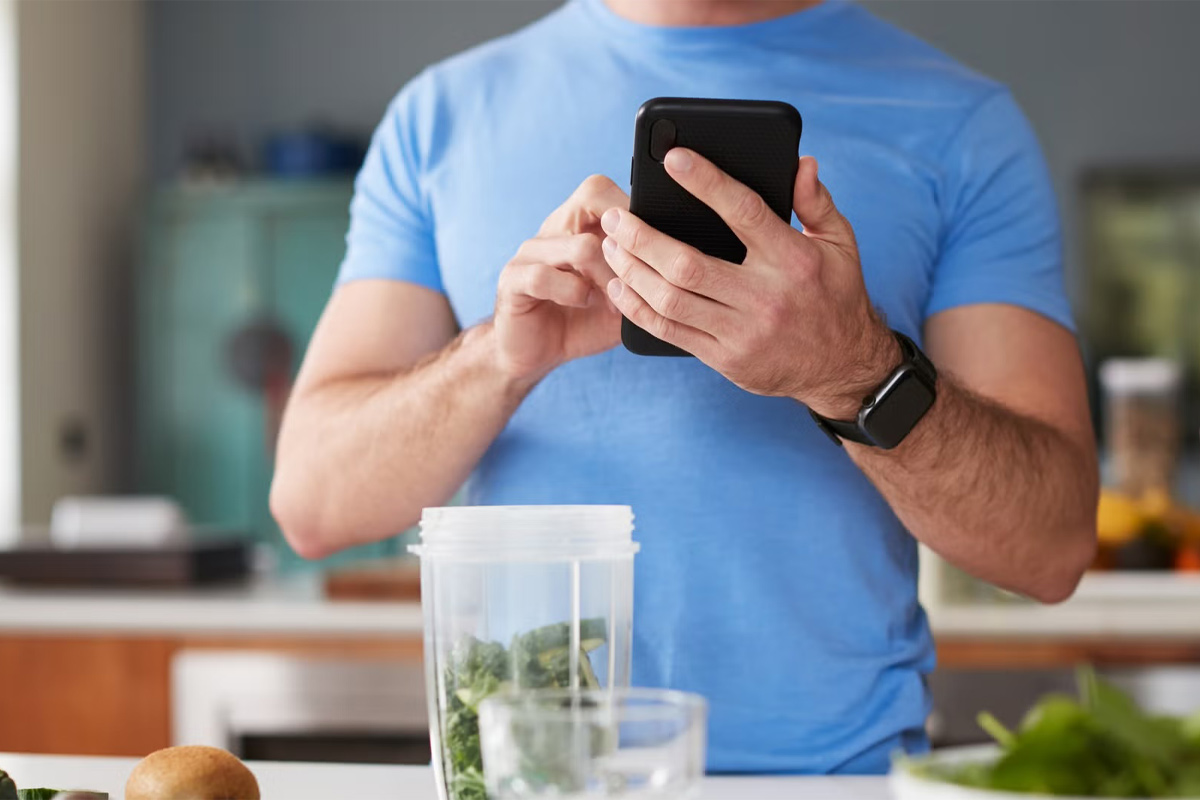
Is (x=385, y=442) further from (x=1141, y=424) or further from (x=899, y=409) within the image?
(x=1141, y=424)

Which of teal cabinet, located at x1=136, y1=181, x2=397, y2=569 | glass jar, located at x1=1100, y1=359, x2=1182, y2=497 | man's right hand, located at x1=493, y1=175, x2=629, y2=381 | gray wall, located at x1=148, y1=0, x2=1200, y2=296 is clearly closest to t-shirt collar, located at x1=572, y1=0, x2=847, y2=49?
man's right hand, located at x1=493, y1=175, x2=629, y2=381

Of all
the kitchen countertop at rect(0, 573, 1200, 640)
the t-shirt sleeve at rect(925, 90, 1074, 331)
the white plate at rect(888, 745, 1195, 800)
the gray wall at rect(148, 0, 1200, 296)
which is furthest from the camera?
the gray wall at rect(148, 0, 1200, 296)

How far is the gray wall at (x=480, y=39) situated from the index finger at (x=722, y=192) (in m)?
4.72

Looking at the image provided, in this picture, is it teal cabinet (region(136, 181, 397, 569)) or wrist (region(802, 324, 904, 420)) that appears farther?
teal cabinet (region(136, 181, 397, 569))

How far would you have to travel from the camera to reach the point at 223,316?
5.27 meters

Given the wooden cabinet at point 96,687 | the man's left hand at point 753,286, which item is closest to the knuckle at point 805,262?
the man's left hand at point 753,286

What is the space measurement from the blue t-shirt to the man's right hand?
12 centimetres

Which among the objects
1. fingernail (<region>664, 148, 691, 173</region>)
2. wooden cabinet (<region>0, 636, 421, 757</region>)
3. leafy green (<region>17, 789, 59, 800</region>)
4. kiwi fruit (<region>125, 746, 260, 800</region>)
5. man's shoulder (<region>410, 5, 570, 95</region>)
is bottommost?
wooden cabinet (<region>0, 636, 421, 757</region>)

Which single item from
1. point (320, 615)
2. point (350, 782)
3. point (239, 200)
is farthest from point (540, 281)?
point (239, 200)

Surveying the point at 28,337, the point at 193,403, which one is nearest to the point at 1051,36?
the point at 193,403

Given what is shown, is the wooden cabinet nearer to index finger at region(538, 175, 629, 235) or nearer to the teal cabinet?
index finger at region(538, 175, 629, 235)

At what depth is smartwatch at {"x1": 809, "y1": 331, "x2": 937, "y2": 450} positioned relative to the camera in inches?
37.0

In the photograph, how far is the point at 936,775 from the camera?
614 mm

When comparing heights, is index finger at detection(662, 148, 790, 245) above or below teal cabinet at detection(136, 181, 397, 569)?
above
